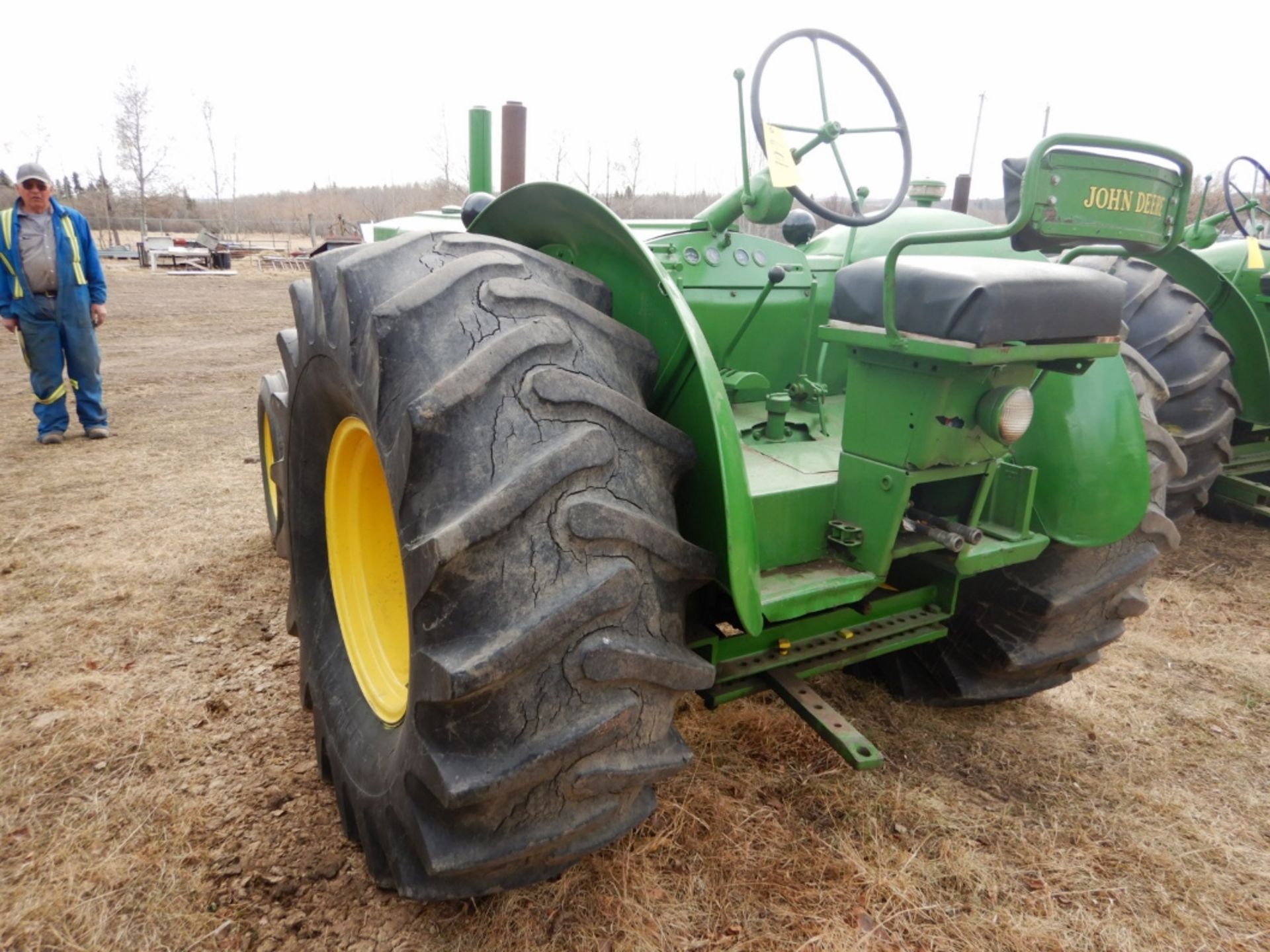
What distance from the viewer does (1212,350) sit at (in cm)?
402

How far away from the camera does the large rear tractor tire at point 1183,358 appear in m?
4.00

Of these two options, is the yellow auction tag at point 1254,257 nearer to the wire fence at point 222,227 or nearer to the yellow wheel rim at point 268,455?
the yellow wheel rim at point 268,455

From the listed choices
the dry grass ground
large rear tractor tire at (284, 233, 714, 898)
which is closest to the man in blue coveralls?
the dry grass ground

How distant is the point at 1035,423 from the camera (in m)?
2.04

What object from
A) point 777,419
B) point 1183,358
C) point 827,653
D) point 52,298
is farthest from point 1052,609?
point 52,298

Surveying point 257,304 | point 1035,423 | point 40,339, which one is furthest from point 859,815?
point 257,304

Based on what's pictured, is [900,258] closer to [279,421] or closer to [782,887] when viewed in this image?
[782,887]

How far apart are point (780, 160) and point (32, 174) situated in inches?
217

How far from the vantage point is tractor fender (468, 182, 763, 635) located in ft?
4.84

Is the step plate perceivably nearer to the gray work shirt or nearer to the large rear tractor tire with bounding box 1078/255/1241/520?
the large rear tractor tire with bounding box 1078/255/1241/520

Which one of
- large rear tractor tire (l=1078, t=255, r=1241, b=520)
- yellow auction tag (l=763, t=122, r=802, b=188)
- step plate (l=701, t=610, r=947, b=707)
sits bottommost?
step plate (l=701, t=610, r=947, b=707)

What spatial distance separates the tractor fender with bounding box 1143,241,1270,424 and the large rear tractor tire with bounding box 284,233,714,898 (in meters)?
4.18

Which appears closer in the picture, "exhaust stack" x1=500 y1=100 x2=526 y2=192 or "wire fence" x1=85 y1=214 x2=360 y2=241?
"exhaust stack" x1=500 y1=100 x2=526 y2=192

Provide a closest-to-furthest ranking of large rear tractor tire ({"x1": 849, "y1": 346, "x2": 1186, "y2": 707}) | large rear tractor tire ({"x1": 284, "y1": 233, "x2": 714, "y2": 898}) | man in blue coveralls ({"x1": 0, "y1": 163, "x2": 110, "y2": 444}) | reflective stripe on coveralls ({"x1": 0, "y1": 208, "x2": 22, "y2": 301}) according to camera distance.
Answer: large rear tractor tire ({"x1": 284, "y1": 233, "x2": 714, "y2": 898}), large rear tractor tire ({"x1": 849, "y1": 346, "x2": 1186, "y2": 707}), reflective stripe on coveralls ({"x1": 0, "y1": 208, "x2": 22, "y2": 301}), man in blue coveralls ({"x1": 0, "y1": 163, "x2": 110, "y2": 444})
